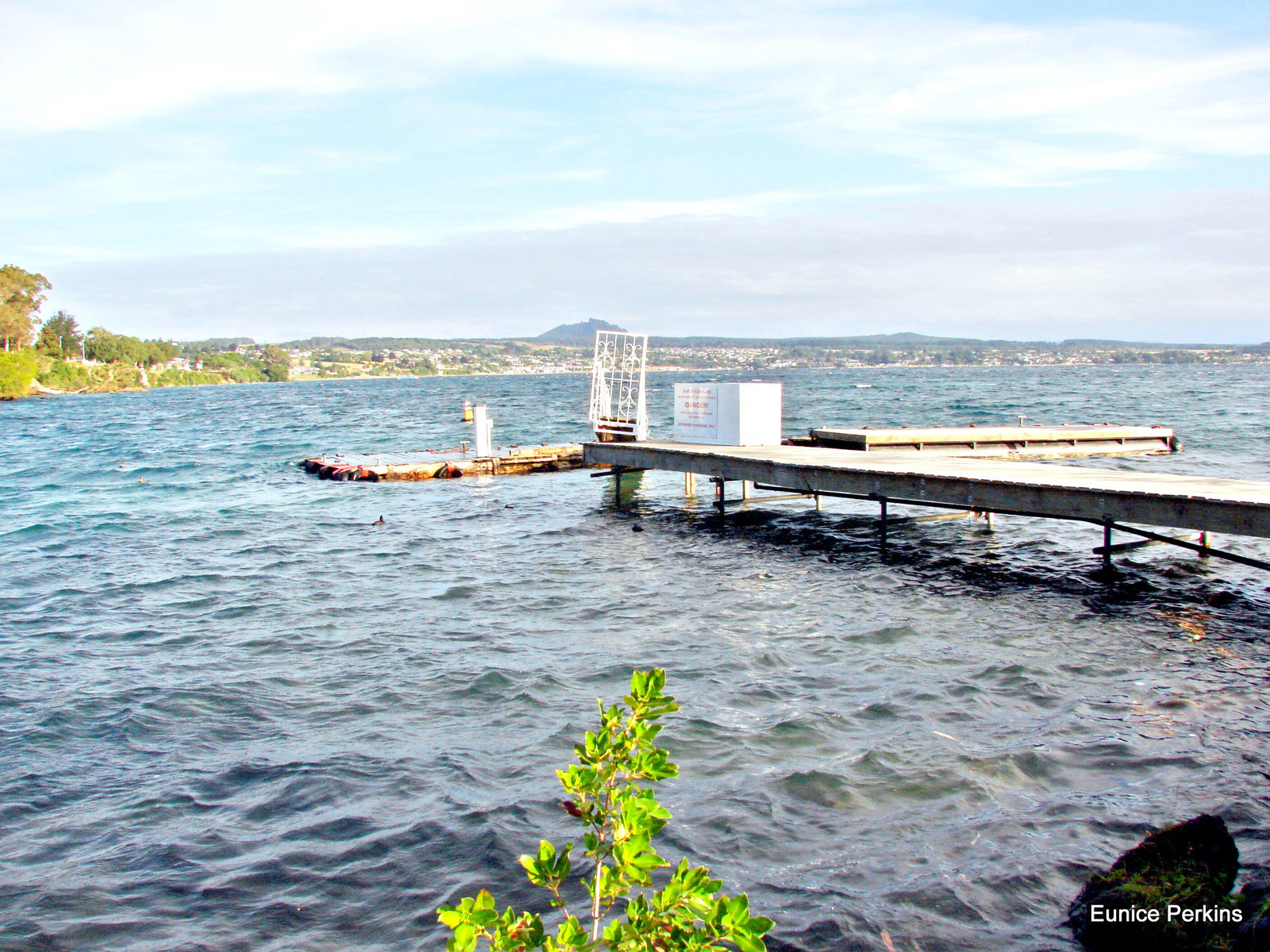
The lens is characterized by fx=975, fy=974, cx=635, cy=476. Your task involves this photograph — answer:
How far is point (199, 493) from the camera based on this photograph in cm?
2781

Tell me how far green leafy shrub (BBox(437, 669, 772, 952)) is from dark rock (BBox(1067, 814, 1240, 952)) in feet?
10.7

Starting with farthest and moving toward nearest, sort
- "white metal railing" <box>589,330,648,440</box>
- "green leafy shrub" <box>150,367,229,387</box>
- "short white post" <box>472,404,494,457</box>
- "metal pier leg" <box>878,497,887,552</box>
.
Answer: "green leafy shrub" <box>150,367,229,387</box>
"short white post" <box>472,404,494,457</box>
"white metal railing" <box>589,330,648,440</box>
"metal pier leg" <box>878,497,887,552</box>

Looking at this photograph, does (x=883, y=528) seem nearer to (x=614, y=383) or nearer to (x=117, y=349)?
(x=614, y=383)

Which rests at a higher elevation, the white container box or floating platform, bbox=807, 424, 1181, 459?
the white container box

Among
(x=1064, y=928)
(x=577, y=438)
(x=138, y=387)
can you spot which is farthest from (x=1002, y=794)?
(x=138, y=387)

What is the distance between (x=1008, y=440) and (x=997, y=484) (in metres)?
12.5

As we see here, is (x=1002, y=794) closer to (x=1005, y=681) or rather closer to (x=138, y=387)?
(x=1005, y=681)

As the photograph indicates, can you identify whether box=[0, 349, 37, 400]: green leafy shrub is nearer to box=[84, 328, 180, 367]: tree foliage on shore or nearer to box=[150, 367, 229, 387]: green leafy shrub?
box=[84, 328, 180, 367]: tree foliage on shore

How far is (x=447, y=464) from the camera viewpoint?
26.9 m

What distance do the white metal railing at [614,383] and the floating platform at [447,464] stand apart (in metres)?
2.82

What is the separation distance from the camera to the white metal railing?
22672 mm

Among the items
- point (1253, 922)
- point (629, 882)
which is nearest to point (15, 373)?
point (629, 882)

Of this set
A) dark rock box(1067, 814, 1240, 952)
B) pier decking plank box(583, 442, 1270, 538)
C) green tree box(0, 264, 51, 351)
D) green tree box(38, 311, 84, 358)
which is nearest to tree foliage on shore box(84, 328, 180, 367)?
green tree box(38, 311, 84, 358)

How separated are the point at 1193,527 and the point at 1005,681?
3916mm
